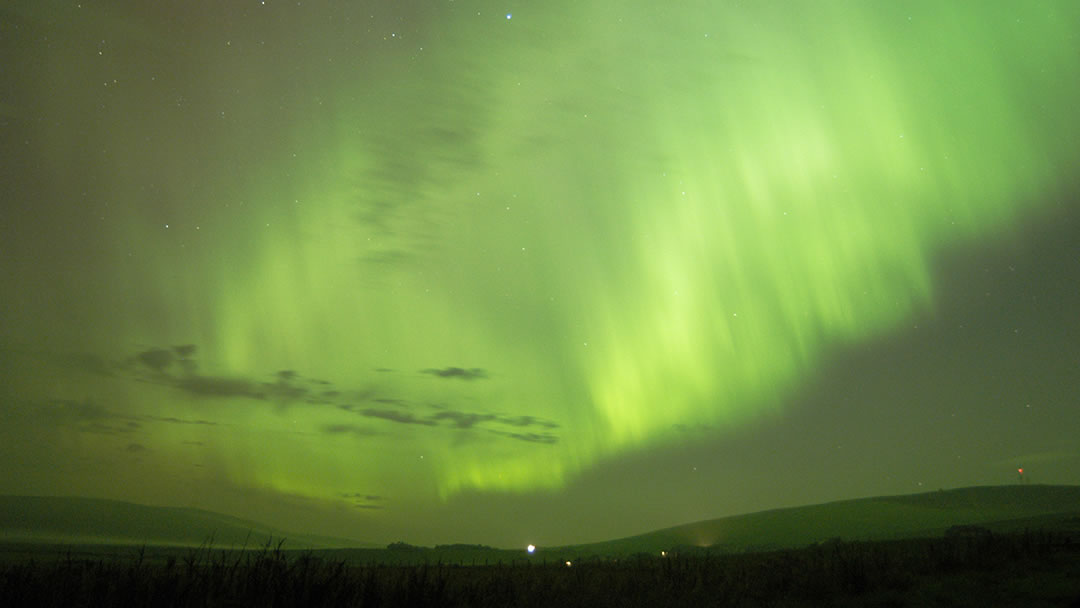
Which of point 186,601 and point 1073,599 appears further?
point 1073,599

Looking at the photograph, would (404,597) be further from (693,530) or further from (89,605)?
(693,530)

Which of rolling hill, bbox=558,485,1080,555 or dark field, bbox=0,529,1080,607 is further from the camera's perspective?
rolling hill, bbox=558,485,1080,555

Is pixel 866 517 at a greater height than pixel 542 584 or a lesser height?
lesser

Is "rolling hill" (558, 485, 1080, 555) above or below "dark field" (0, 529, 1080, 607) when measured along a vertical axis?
below

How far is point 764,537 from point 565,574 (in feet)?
396

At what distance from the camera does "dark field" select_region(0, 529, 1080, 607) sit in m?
11.4

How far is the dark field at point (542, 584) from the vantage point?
11391 mm

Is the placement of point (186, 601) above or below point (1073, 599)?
above

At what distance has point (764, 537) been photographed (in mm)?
129750

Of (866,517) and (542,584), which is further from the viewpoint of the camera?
(866,517)

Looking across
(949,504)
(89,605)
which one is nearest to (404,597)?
(89,605)

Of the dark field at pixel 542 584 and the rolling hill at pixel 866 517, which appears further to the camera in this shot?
the rolling hill at pixel 866 517

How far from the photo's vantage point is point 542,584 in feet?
58.2

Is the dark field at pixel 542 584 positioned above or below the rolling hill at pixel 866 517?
above
